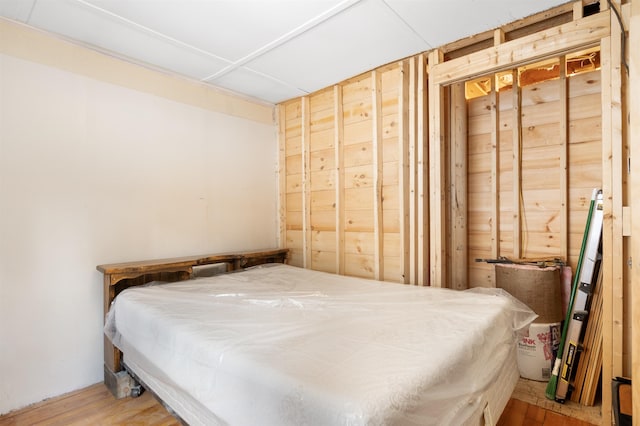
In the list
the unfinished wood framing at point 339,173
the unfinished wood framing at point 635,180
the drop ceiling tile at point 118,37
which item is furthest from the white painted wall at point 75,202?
the unfinished wood framing at point 635,180

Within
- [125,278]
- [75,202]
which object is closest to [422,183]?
[125,278]

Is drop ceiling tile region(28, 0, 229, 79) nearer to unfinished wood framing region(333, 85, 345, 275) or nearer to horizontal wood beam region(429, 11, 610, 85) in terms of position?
unfinished wood framing region(333, 85, 345, 275)

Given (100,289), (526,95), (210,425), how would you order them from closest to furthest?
(210,425), (100,289), (526,95)

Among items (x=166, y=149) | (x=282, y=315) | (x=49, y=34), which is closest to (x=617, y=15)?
(x=282, y=315)

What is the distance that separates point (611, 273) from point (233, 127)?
3067 millimetres

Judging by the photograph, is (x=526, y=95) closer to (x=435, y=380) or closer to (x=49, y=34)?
(x=435, y=380)

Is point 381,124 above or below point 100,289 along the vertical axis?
above

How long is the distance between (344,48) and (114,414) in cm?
283

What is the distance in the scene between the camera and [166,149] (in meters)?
2.70

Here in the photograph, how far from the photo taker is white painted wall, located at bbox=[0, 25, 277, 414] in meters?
1.98

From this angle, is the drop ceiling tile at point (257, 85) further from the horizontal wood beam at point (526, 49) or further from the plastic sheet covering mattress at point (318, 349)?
the plastic sheet covering mattress at point (318, 349)

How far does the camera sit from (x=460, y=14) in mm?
2016

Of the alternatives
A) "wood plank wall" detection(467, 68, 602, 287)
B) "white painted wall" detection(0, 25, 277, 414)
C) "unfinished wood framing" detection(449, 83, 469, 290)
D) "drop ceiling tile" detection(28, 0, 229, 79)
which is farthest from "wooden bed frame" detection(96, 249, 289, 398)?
"wood plank wall" detection(467, 68, 602, 287)

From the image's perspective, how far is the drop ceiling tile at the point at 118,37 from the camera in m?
1.92
